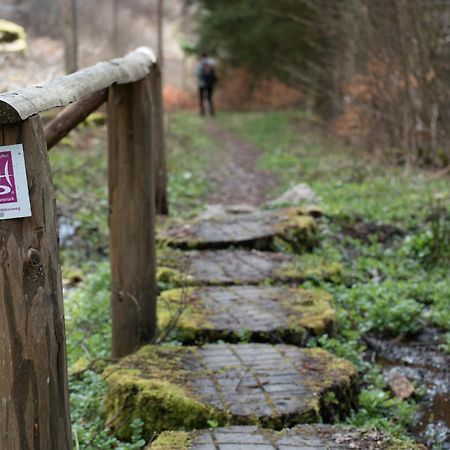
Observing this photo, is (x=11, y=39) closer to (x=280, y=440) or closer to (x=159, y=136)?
(x=159, y=136)

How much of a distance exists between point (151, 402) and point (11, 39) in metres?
10.8

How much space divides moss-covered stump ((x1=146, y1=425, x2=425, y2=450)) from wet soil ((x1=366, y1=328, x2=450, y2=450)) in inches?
24.9

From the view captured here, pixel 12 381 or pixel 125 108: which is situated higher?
pixel 125 108

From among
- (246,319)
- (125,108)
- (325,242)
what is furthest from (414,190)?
(125,108)

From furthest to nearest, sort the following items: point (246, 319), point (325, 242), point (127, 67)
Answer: point (325, 242) < point (246, 319) < point (127, 67)

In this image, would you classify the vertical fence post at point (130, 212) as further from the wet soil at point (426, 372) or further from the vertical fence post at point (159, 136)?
the vertical fence post at point (159, 136)

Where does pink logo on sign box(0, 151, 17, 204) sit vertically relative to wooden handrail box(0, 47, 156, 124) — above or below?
below

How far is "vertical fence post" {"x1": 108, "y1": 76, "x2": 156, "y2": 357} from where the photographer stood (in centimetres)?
417

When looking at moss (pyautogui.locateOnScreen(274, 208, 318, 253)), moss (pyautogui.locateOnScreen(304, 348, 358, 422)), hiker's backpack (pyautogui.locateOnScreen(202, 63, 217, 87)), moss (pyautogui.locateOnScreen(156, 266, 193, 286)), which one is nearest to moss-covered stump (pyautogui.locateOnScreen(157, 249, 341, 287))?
A: moss (pyautogui.locateOnScreen(156, 266, 193, 286))

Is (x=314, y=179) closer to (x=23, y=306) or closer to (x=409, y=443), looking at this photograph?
(x=409, y=443)

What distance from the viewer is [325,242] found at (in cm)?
734

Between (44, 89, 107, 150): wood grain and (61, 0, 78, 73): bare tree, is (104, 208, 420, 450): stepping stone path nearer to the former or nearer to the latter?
(44, 89, 107, 150): wood grain

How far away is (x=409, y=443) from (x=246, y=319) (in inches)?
72.4

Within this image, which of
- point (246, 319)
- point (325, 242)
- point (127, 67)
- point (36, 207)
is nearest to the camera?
point (36, 207)
